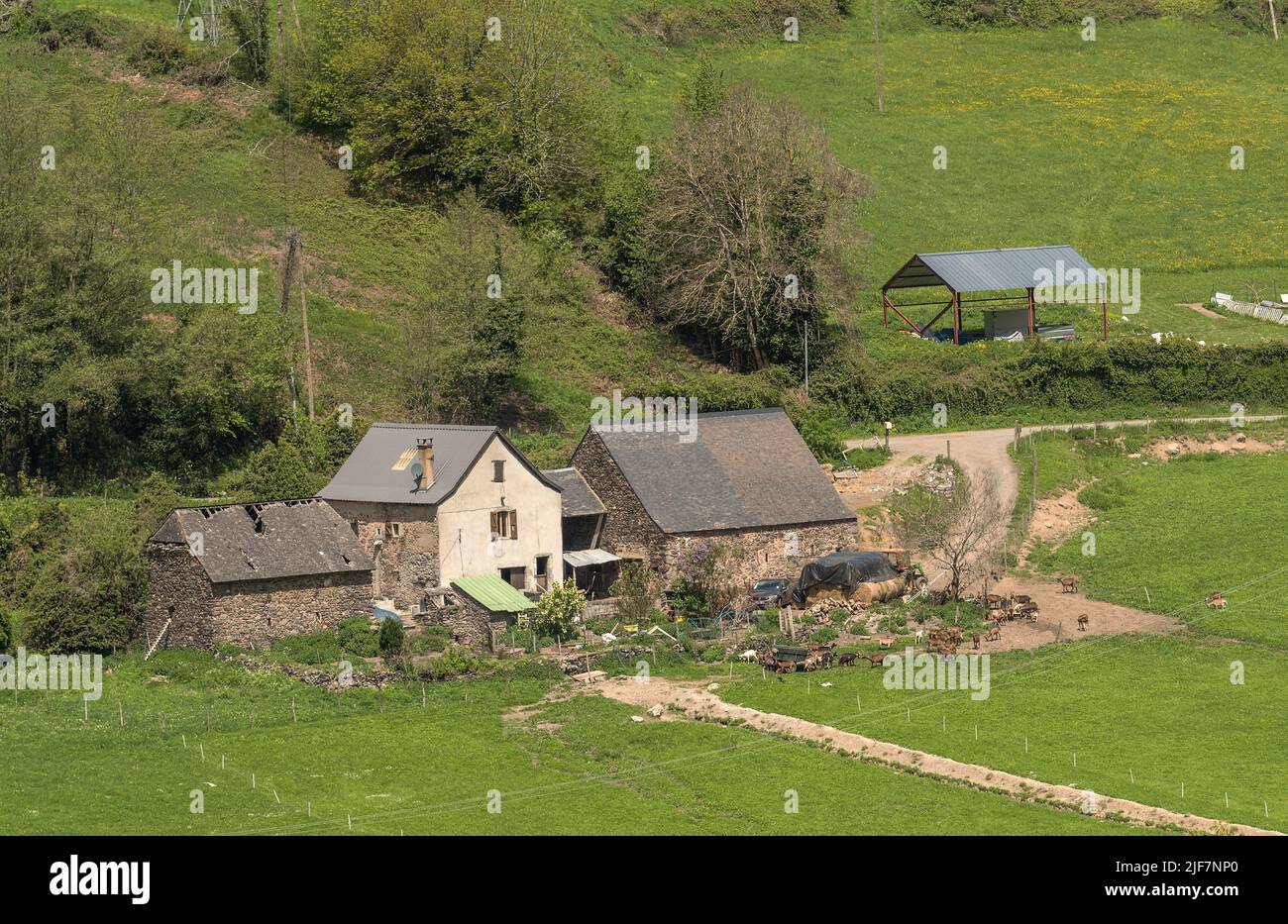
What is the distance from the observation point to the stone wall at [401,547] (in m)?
70.8

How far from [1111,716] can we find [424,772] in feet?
65.9

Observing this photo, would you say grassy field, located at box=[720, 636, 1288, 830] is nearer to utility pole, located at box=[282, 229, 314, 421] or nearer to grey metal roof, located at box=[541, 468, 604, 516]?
grey metal roof, located at box=[541, 468, 604, 516]

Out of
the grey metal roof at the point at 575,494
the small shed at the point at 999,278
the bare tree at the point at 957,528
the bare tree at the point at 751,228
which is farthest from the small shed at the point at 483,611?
the small shed at the point at 999,278

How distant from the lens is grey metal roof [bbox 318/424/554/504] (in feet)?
235

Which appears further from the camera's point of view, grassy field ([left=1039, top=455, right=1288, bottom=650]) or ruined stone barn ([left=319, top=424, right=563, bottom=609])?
ruined stone barn ([left=319, top=424, right=563, bottom=609])

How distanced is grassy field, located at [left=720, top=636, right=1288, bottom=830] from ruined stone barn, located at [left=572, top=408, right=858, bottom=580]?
458 inches

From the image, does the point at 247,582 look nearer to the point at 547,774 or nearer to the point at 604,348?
the point at 547,774

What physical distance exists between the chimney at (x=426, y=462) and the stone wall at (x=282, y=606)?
4685mm

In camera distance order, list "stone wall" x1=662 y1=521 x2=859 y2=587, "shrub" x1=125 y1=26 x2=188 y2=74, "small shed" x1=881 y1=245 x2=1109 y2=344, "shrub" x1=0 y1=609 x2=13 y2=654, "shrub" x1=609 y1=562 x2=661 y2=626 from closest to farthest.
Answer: "shrub" x1=0 y1=609 x2=13 y2=654 < "shrub" x1=609 y1=562 x2=661 y2=626 < "stone wall" x1=662 y1=521 x2=859 y2=587 < "small shed" x1=881 y1=245 x2=1109 y2=344 < "shrub" x1=125 y1=26 x2=188 y2=74

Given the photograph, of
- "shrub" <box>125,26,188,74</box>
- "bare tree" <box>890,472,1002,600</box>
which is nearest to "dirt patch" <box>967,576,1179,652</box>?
"bare tree" <box>890,472,1002,600</box>

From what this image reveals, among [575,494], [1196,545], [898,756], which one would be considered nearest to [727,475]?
[575,494]

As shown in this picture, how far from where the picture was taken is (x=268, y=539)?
68062 millimetres

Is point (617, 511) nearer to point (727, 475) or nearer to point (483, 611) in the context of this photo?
point (727, 475)

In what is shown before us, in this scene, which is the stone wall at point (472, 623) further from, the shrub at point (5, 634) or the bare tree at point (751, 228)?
the bare tree at point (751, 228)
